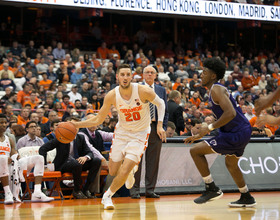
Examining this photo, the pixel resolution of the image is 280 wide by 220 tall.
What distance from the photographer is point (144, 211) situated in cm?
705

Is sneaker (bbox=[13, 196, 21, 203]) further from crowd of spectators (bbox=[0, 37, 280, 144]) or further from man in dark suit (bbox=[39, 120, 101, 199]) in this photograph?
crowd of spectators (bbox=[0, 37, 280, 144])

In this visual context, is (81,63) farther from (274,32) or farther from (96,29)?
(274,32)

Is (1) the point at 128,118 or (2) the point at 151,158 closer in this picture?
(1) the point at 128,118

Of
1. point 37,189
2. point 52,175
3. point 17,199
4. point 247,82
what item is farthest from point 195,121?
point 247,82

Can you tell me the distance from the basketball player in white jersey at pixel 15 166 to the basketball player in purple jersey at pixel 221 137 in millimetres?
3352

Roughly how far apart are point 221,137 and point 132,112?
53.2 inches

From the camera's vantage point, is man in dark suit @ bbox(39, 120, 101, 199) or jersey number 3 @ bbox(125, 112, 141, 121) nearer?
jersey number 3 @ bbox(125, 112, 141, 121)

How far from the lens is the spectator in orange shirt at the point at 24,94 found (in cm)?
1552

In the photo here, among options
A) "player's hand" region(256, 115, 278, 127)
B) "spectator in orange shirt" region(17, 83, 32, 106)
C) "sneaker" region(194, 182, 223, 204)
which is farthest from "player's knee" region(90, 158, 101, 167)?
"spectator in orange shirt" region(17, 83, 32, 106)

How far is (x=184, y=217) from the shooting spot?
20.4 feet

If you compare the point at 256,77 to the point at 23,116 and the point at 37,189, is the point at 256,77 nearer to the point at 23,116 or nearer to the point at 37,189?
the point at 23,116

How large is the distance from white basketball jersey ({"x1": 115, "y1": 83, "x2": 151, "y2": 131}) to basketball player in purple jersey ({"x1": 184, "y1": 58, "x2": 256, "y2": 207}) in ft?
3.01

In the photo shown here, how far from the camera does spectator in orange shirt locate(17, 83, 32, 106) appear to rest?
15.5m

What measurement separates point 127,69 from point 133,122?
79cm
